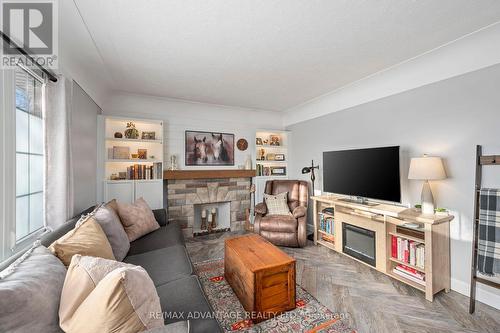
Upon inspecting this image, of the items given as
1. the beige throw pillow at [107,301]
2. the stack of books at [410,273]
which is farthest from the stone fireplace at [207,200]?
the beige throw pillow at [107,301]

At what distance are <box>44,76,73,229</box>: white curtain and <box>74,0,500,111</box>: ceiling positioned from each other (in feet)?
2.14

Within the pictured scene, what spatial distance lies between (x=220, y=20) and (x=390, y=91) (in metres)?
2.33

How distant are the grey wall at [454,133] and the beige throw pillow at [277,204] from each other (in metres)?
1.67

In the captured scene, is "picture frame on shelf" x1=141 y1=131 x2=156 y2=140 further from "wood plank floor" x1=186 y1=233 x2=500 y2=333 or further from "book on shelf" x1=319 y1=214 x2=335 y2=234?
"book on shelf" x1=319 y1=214 x2=335 y2=234

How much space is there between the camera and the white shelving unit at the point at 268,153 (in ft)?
14.7

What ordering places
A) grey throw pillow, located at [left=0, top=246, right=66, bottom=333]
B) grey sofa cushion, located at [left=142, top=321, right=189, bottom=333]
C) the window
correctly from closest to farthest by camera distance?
grey throw pillow, located at [left=0, top=246, right=66, bottom=333] → grey sofa cushion, located at [left=142, top=321, right=189, bottom=333] → the window

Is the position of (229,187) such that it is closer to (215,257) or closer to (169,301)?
(215,257)

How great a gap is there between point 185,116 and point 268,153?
77.6 inches

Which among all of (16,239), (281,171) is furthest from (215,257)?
(281,171)

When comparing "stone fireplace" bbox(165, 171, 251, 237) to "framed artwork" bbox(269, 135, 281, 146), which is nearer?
"stone fireplace" bbox(165, 171, 251, 237)

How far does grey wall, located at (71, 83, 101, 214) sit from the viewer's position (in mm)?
2297

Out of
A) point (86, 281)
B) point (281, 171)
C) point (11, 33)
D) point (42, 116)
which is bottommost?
point (86, 281)

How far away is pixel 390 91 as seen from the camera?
2.77 m

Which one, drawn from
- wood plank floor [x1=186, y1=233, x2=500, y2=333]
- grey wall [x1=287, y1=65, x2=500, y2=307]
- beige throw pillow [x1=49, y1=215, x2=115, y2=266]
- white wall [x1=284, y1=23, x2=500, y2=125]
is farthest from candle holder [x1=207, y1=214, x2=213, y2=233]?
grey wall [x1=287, y1=65, x2=500, y2=307]
